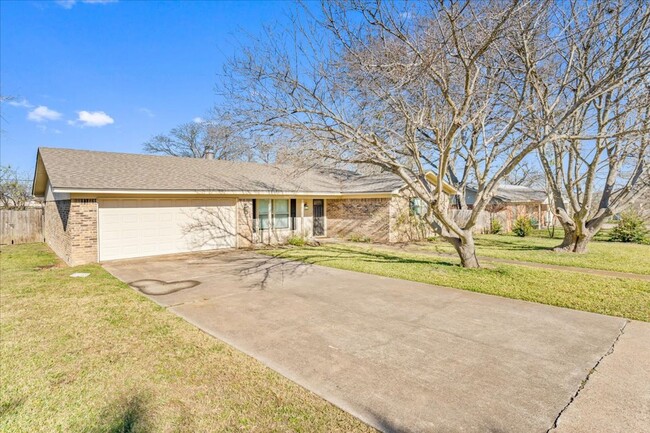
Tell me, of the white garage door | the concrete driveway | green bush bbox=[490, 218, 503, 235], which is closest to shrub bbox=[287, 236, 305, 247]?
the white garage door

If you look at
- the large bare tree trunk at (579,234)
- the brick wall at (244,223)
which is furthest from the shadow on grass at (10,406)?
the large bare tree trunk at (579,234)

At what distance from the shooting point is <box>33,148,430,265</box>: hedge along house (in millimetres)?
11547

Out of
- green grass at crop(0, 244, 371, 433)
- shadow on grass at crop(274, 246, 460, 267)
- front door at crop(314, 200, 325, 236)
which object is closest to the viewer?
green grass at crop(0, 244, 371, 433)

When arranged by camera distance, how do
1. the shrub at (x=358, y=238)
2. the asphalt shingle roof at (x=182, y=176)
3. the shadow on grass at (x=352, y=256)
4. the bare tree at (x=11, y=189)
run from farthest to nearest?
the bare tree at (x=11, y=189), the shrub at (x=358, y=238), the asphalt shingle roof at (x=182, y=176), the shadow on grass at (x=352, y=256)

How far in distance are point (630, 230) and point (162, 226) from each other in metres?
21.9

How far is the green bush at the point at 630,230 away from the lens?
57.2 feet

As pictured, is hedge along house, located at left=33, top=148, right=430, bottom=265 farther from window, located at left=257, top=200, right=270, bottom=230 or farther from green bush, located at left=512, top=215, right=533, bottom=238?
green bush, located at left=512, top=215, right=533, bottom=238

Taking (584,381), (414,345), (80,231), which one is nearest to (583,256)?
(584,381)

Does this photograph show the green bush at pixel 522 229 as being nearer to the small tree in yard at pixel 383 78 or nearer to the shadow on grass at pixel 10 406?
the small tree in yard at pixel 383 78

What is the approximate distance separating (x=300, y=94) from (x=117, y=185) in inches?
287

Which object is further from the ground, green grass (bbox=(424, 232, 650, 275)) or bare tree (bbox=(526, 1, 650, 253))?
bare tree (bbox=(526, 1, 650, 253))

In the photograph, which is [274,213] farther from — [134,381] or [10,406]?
[10,406]

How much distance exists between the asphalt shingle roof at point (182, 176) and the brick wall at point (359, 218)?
0.74 metres

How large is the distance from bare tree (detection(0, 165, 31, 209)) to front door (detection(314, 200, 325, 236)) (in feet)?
63.3
